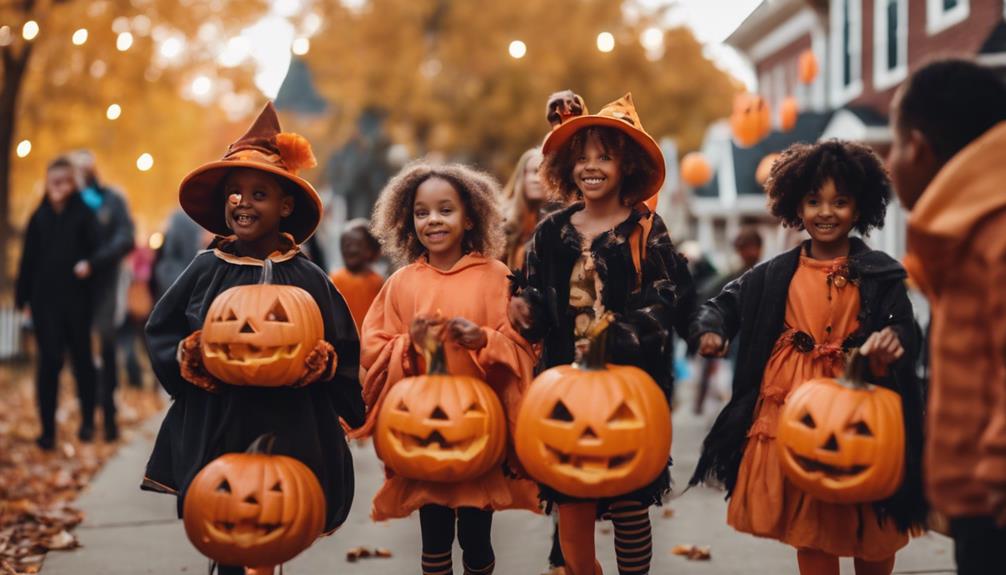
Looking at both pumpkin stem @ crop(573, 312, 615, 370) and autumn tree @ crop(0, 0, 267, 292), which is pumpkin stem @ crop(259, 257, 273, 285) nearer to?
pumpkin stem @ crop(573, 312, 615, 370)

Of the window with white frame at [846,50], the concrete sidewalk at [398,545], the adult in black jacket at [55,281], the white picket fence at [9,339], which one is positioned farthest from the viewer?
the window with white frame at [846,50]

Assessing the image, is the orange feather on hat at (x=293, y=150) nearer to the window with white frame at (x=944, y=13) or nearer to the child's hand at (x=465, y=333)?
the child's hand at (x=465, y=333)

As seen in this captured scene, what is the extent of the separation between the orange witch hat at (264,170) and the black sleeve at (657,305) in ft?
4.29

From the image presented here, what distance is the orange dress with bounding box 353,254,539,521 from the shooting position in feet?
13.1

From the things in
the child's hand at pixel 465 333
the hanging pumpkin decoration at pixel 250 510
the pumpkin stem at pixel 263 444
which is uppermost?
the child's hand at pixel 465 333

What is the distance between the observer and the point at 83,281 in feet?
27.4

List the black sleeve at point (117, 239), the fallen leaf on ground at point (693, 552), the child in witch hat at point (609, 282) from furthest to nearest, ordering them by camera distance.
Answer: the black sleeve at point (117, 239)
the fallen leaf on ground at point (693, 552)
the child in witch hat at point (609, 282)

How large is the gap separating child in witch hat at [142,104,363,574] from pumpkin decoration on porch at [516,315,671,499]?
802 mm

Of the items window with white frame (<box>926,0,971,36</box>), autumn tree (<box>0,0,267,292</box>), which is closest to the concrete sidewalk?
autumn tree (<box>0,0,267,292</box>)

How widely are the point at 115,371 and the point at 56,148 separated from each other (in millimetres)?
12227

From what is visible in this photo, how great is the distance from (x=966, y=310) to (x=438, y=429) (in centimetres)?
178

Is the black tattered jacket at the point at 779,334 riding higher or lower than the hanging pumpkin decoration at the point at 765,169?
lower

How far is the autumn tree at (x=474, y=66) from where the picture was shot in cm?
2711

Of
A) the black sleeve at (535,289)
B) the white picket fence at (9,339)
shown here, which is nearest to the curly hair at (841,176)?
the black sleeve at (535,289)
